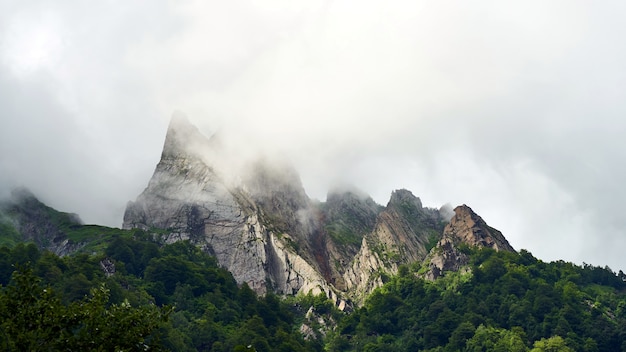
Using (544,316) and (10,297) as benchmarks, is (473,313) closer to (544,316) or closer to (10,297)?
(544,316)

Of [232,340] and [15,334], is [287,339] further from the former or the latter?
[15,334]

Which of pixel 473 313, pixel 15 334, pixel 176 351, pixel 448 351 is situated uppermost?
pixel 473 313

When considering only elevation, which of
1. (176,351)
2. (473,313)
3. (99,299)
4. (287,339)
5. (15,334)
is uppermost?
(473,313)

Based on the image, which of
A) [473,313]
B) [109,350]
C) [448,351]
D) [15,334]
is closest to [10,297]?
[15,334]

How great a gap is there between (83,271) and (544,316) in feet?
374

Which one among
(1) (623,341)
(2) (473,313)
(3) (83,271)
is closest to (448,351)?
(2) (473,313)

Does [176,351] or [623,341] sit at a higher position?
[623,341]

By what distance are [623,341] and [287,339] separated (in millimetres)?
81268

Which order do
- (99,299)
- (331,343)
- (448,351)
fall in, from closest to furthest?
1. (99,299)
2. (448,351)
3. (331,343)

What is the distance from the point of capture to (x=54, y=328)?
58062 mm

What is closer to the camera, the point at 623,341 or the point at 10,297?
the point at 10,297

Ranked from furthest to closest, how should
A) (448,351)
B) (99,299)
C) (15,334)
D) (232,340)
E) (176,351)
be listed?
(448,351), (232,340), (176,351), (99,299), (15,334)

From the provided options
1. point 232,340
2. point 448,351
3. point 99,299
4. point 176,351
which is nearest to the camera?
point 99,299

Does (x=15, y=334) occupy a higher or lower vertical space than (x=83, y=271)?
lower
